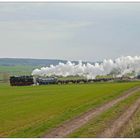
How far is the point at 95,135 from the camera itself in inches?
1164

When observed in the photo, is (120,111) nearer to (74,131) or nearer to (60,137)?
(74,131)

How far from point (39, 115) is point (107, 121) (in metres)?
10.8

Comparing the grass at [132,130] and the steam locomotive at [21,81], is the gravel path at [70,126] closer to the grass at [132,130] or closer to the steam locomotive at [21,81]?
the grass at [132,130]

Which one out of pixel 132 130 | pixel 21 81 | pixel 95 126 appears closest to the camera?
pixel 132 130

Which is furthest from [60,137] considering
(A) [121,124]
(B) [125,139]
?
(A) [121,124]

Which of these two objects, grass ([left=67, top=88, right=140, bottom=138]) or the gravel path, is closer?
grass ([left=67, top=88, right=140, bottom=138])

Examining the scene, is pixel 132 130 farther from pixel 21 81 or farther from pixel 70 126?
pixel 21 81

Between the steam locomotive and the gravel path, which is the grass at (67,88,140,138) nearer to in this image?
the gravel path

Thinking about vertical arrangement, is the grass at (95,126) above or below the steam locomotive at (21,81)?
below

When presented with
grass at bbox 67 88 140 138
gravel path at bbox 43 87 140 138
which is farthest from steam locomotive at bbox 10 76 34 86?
grass at bbox 67 88 140 138

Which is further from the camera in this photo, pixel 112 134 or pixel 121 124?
pixel 121 124

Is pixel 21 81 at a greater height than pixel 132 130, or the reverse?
pixel 21 81

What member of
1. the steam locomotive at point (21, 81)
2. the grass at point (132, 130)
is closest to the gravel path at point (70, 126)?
the grass at point (132, 130)

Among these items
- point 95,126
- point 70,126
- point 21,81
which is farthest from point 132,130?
point 21,81
